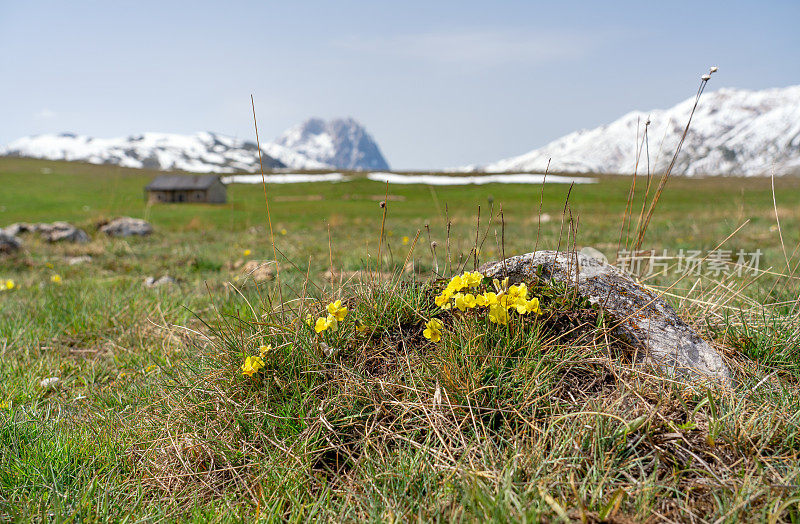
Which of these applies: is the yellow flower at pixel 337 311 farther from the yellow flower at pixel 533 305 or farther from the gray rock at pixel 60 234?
the gray rock at pixel 60 234

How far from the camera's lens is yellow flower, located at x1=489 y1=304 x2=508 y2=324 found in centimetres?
219

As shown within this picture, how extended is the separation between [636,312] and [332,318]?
1515 millimetres

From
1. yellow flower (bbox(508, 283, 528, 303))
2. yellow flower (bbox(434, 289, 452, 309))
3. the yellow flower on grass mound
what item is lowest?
the yellow flower on grass mound

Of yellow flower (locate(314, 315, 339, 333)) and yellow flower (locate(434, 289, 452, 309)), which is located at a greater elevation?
yellow flower (locate(434, 289, 452, 309))

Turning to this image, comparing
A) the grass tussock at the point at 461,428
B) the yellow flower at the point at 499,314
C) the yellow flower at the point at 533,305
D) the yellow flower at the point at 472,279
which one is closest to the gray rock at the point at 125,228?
the grass tussock at the point at 461,428

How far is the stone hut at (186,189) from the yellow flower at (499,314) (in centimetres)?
7540

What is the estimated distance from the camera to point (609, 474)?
172cm

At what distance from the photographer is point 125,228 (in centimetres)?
1451

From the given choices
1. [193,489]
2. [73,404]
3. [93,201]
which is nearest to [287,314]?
[193,489]

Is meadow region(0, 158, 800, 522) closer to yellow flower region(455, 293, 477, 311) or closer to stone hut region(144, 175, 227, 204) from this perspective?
yellow flower region(455, 293, 477, 311)

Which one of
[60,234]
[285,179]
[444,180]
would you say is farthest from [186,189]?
[60,234]

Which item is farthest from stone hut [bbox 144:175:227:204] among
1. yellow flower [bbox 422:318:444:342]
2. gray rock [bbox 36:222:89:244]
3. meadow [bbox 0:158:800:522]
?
yellow flower [bbox 422:318:444:342]

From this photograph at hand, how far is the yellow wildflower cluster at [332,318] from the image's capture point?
2.32 m

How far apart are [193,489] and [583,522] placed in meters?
1.58
